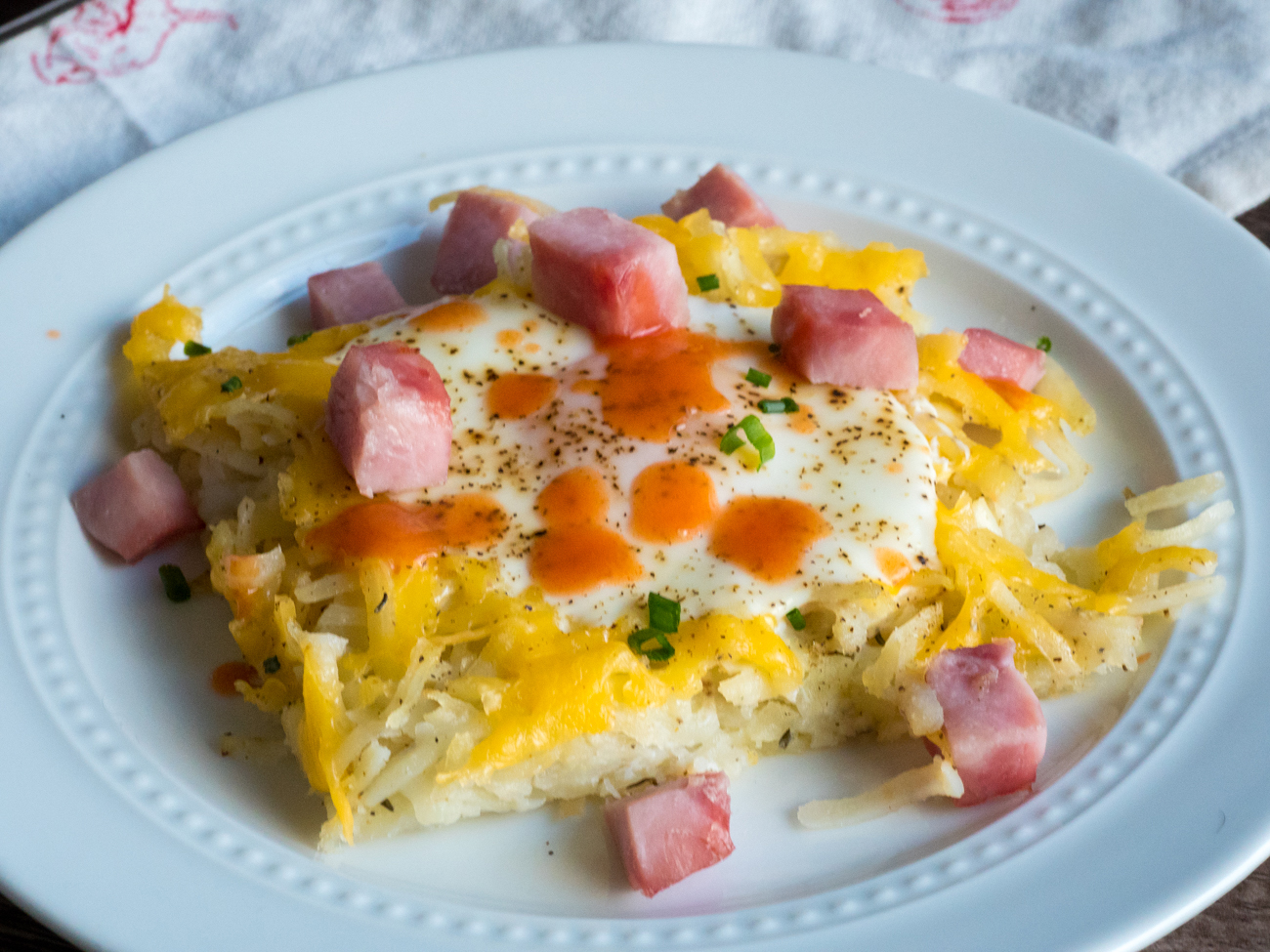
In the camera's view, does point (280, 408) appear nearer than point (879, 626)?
No

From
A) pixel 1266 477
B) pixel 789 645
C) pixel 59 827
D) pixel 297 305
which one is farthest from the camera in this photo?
pixel 297 305

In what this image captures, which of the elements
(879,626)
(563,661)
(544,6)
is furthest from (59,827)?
(544,6)

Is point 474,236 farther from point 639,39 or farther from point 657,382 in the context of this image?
point 639,39

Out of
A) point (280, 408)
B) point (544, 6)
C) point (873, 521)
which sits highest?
point (544, 6)

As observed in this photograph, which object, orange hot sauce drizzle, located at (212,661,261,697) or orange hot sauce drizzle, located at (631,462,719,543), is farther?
orange hot sauce drizzle, located at (212,661,261,697)

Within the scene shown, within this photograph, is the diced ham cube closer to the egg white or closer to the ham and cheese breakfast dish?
the ham and cheese breakfast dish

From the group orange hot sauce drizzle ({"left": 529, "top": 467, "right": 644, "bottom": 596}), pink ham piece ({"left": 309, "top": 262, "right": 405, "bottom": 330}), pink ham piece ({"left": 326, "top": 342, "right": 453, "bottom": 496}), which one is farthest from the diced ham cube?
orange hot sauce drizzle ({"left": 529, "top": 467, "right": 644, "bottom": 596})

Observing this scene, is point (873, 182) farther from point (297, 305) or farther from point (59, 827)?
point (59, 827)
